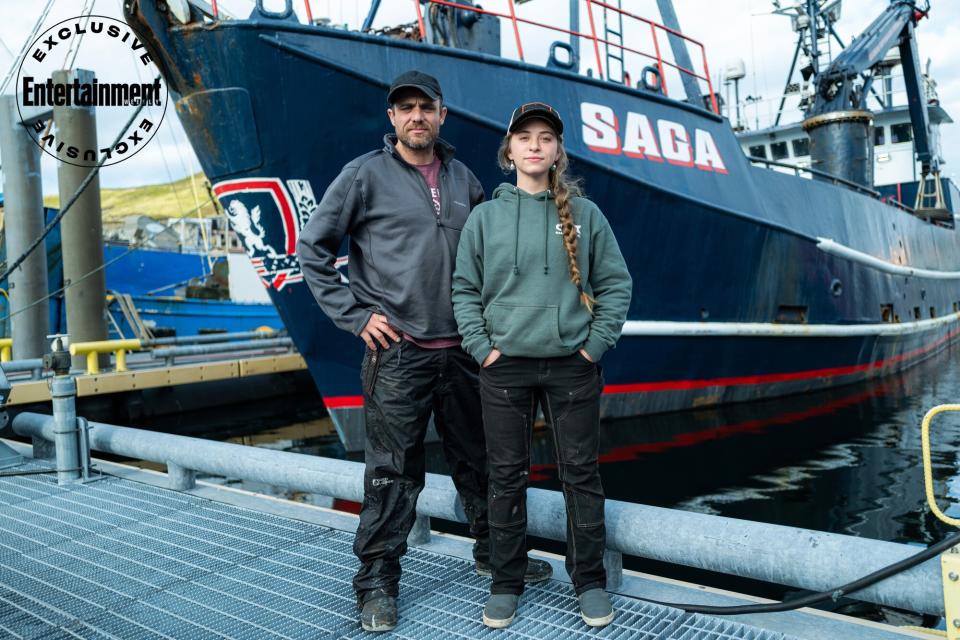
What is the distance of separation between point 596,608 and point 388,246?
119 centimetres

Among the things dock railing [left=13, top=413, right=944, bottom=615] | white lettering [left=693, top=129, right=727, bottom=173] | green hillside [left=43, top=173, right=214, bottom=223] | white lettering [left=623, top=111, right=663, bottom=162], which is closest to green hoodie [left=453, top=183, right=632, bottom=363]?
dock railing [left=13, top=413, right=944, bottom=615]

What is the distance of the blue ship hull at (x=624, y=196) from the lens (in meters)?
5.05

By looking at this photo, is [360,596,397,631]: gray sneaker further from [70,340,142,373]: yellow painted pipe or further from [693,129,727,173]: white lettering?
[70,340,142,373]: yellow painted pipe

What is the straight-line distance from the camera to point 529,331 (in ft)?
6.75

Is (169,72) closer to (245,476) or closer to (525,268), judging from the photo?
(245,476)

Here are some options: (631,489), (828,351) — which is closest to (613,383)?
(631,489)

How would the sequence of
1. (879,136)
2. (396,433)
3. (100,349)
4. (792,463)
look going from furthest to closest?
1. (879,136)
2. (100,349)
3. (792,463)
4. (396,433)

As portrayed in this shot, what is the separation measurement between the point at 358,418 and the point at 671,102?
372cm

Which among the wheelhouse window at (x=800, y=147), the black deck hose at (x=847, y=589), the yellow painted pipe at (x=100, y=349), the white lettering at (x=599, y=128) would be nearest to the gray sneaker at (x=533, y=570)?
the black deck hose at (x=847, y=589)

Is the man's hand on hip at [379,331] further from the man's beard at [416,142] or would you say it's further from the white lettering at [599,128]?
the white lettering at [599,128]

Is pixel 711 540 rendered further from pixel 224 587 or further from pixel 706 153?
pixel 706 153

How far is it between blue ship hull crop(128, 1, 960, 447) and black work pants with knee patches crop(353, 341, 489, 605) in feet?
10.8

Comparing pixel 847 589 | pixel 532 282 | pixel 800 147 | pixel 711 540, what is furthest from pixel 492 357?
pixel 800 147

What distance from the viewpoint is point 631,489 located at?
5.24 meters
